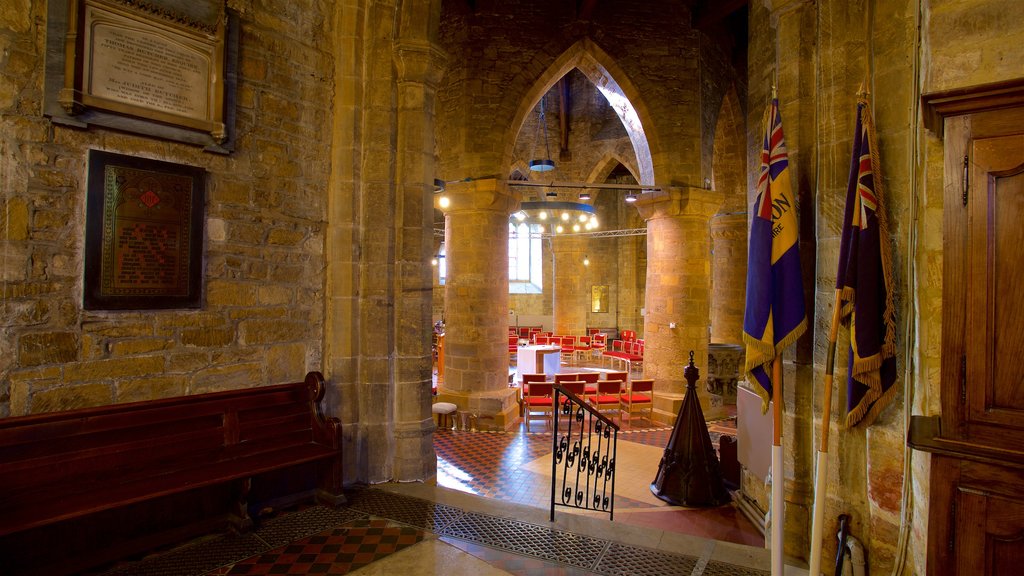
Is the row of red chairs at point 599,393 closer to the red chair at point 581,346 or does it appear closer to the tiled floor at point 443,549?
the tiled floor at point 443,549

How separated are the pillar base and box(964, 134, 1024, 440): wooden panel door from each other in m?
6.85

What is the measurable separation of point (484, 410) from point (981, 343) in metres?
7.04

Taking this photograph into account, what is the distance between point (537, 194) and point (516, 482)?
1149 cm

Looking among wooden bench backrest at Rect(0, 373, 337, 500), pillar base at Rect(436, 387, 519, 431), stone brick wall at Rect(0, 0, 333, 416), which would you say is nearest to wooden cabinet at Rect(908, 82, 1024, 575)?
wooden bench backrest at Rect(0, 373, 337, 500)

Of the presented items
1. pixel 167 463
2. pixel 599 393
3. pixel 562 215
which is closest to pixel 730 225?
pixel 562 215

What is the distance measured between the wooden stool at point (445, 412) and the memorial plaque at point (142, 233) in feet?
16.7

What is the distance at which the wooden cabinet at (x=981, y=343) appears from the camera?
1.85m

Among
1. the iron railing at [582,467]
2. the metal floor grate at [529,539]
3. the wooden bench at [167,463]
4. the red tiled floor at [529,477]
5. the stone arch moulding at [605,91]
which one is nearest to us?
the wooden bench at [167,463]

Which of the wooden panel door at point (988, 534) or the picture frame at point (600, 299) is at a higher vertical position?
the picture frame at point (600, 299)

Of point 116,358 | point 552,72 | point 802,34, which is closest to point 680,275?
point 552,72

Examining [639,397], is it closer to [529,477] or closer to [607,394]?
[607,394]

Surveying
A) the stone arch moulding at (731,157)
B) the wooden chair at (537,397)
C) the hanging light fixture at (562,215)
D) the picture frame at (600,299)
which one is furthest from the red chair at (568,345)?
the picture frame at (600,299)

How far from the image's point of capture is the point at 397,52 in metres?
4.11

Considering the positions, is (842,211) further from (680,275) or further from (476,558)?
(680,275)
